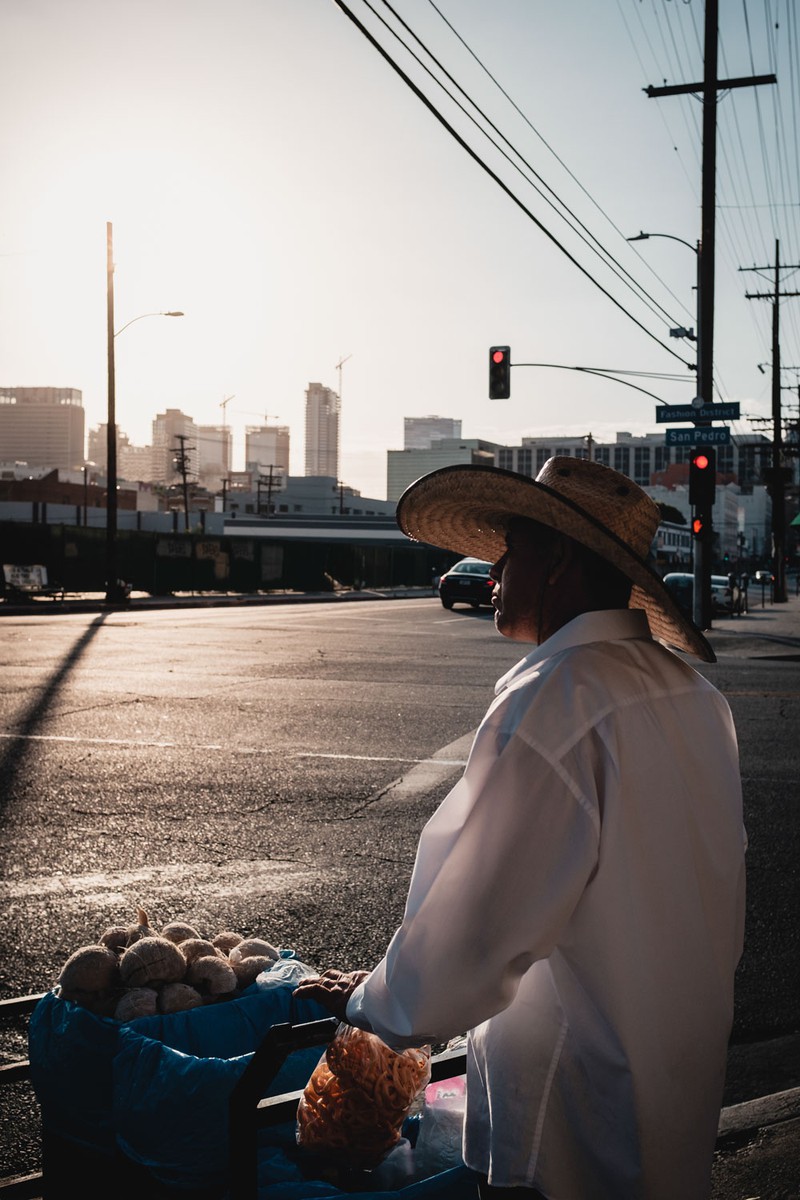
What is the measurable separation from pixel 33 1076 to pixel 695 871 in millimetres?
1605


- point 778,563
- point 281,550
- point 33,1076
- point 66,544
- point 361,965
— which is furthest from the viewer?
point 778,563

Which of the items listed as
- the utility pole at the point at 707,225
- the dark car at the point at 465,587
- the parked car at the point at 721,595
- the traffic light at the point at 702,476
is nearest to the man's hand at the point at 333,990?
the traffic light at the point at 702,476

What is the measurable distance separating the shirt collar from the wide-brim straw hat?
0.09 meters

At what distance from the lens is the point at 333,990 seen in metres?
1.91

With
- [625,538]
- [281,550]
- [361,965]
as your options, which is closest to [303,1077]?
[625,538]

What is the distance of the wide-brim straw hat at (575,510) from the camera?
6.07 ft

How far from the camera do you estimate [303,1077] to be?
104 inches

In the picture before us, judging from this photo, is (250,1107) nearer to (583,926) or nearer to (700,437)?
(583,926)

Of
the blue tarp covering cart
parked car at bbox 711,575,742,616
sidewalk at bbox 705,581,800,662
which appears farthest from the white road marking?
parked car at bbox 711,575,742,616

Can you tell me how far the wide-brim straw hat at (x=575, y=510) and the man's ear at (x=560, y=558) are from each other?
0.04 meters

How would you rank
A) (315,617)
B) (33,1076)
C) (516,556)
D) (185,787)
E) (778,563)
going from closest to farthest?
(516,556), (33,1076), (185,787), (315,617), (778,563)

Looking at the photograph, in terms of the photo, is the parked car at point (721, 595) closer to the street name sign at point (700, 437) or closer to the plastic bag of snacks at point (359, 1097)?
the street name sign at point (700, 437)

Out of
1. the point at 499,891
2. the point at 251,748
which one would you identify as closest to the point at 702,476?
the point at 251,748

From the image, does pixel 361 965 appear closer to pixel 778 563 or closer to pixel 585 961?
pixel 585 961
